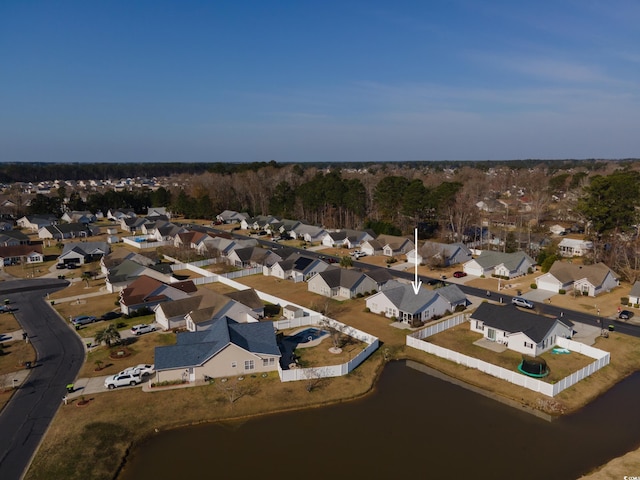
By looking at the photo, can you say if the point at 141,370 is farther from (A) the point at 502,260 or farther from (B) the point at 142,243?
(B) the point at 142,243

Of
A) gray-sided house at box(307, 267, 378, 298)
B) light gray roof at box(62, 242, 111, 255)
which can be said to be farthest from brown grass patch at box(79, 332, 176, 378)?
light gray roof at box(62, 242, 111, 255)

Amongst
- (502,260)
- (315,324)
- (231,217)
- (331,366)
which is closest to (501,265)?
(502,260)

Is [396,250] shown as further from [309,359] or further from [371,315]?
[309,359]

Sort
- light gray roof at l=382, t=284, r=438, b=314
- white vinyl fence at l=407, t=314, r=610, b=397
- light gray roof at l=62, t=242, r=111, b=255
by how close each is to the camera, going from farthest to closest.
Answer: light gray roof at l=62, t=242, r=111, b=255 → light gray roof at l=382, t=284, r=438, b=314 → white vinyl fence at l=407, t=314, r=610, b=397

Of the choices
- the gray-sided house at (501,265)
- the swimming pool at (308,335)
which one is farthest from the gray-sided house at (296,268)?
the gray-sided house at (501,265)

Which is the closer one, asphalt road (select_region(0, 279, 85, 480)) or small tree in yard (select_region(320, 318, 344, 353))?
asphalt road (select_region(0, 279, 85, 480))

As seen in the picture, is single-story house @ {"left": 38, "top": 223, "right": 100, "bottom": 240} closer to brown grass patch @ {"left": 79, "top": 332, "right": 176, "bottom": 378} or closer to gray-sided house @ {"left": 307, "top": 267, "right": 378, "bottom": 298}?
gray-sided house @ {"left": 307, "top": 267, "right": 378, "bottom": 298}

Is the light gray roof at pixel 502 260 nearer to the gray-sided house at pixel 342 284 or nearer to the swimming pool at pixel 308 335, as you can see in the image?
the gray-sided house at pixel 342 284
